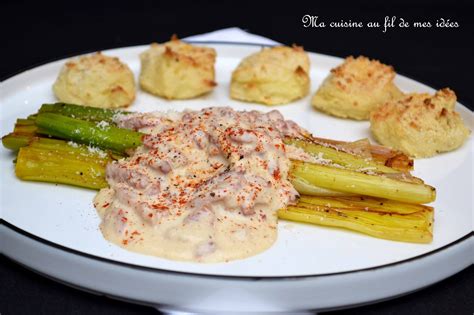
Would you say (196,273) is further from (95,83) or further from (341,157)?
(95,83)

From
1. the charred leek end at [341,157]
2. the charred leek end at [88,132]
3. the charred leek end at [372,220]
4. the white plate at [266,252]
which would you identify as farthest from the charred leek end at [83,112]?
the charred leek end at [372,220]

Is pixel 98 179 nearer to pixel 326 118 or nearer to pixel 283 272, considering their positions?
pixel 283 272

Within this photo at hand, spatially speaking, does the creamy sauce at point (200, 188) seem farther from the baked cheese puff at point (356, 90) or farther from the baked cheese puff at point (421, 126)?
the baked cheese puff at point (356, 90)

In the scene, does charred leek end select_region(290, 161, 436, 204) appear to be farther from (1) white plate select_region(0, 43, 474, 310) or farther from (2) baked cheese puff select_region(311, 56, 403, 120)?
(2) baked cheese puff select_region(311, 56, 403, 120)

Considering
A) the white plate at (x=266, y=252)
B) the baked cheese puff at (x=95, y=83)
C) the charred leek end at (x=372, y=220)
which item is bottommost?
the white plate at (x=266, y=252)

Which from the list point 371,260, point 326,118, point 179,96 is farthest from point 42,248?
point 326,118
